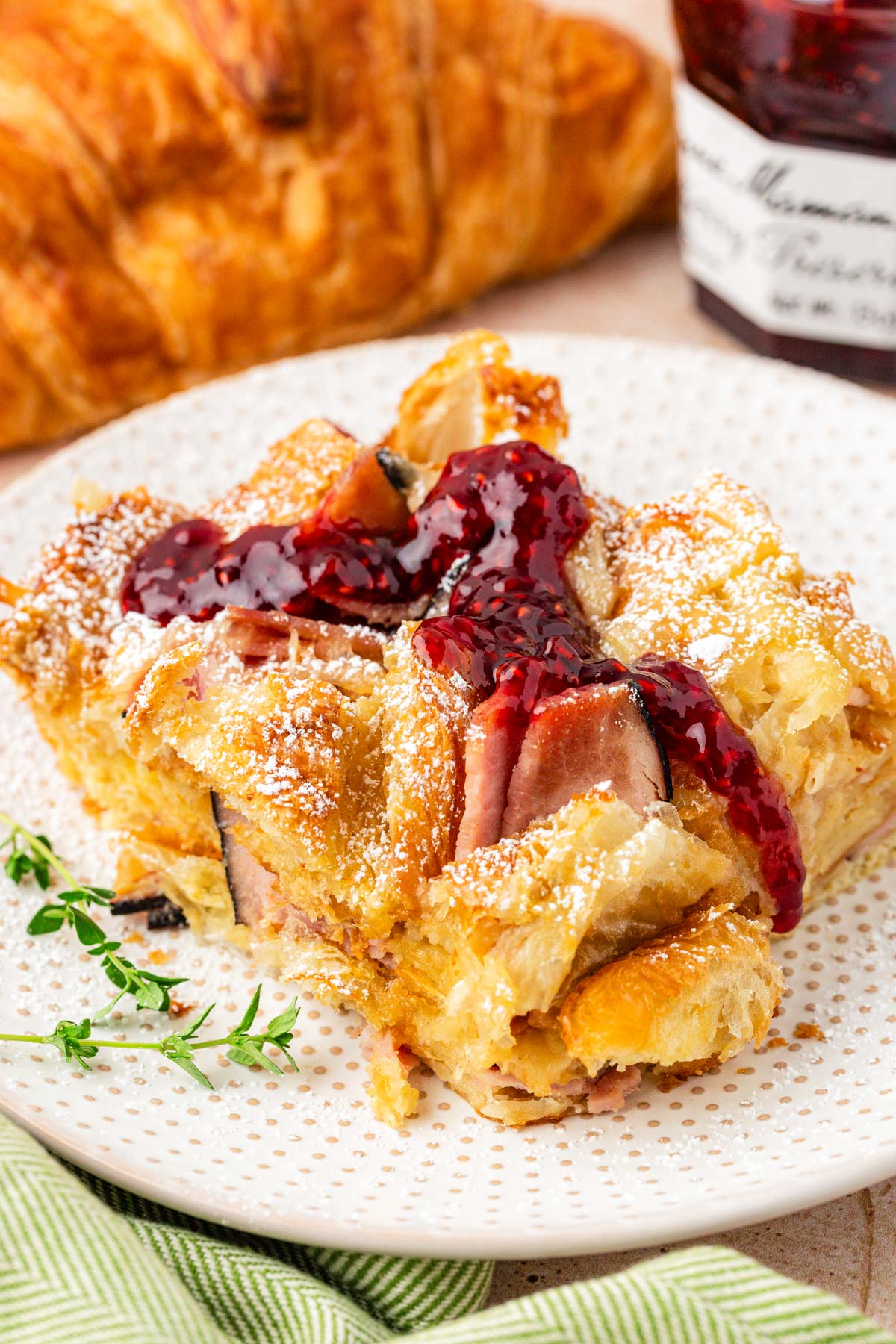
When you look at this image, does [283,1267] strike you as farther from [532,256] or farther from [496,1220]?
[532,256]

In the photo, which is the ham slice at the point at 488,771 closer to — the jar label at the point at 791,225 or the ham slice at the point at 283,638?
the ham slice at the point at 283,638

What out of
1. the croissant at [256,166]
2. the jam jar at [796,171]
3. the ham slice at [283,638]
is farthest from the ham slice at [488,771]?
the croissant at [256,166]

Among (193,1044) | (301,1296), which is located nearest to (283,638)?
(193,1044)

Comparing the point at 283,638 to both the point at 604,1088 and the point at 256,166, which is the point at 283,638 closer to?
the point at 604,1088

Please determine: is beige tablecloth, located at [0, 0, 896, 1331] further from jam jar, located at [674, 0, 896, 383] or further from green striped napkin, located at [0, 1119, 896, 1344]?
jam jar, located at [674, 0, 896, 383]

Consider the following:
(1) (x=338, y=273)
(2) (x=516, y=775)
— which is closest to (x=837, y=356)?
(1) (x=338, y=273)

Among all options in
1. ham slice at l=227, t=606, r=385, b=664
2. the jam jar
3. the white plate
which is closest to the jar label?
the jam jar
